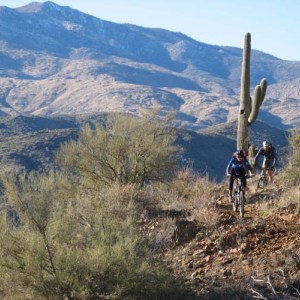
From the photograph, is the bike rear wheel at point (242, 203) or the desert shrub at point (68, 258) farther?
the bike rear wheel at point (242, 203)

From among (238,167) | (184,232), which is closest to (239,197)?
(238,167)

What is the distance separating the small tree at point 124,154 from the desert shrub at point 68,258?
25.0 feet

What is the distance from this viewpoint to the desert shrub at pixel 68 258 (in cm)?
907

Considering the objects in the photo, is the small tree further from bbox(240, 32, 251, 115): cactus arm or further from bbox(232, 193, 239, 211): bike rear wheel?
bbox(232, 193, 239, 211): bike rear wheel

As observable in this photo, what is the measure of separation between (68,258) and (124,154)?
9.39 metres

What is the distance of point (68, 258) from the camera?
9102 millimetres

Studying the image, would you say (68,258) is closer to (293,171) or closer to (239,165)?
(239,165)

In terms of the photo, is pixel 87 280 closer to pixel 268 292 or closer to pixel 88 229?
pixel 88 229

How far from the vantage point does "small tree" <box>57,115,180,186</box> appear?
712 inches

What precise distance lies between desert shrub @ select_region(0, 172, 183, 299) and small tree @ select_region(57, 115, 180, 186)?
763 centimetres

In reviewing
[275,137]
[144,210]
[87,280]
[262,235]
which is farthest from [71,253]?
[275,137]

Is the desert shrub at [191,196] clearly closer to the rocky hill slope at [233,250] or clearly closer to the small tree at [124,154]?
the rocky hill slope at [233,250]

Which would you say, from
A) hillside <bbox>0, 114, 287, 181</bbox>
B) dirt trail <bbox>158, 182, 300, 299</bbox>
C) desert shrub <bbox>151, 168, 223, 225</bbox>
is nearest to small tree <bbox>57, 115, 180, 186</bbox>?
desert shrub <bbox>151, 168, 223, 225</bbox>

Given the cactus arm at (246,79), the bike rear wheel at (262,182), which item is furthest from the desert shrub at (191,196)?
the cactus arm at (246,79)
